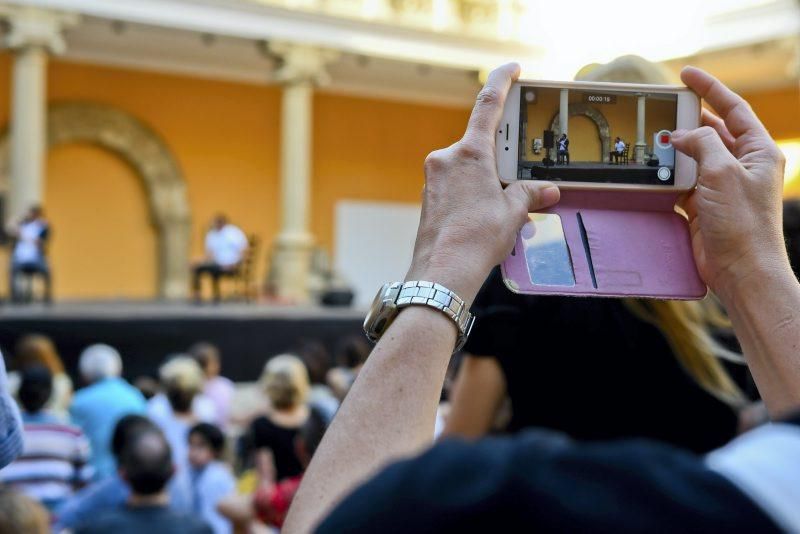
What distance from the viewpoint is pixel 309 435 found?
3725 millimetres

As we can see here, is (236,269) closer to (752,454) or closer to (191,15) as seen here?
(191,15)

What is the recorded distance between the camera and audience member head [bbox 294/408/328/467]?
3.62 m

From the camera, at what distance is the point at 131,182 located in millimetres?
16406

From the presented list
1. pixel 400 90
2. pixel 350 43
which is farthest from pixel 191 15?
pixel 400 90

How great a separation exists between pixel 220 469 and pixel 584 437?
2711 millimetres

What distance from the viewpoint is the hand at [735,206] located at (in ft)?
3.33

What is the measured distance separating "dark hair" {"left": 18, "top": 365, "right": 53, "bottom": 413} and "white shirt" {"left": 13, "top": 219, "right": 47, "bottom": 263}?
8082 mm

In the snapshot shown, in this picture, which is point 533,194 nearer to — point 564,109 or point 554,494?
point 564,109

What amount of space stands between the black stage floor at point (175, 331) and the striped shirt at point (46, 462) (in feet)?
16.4

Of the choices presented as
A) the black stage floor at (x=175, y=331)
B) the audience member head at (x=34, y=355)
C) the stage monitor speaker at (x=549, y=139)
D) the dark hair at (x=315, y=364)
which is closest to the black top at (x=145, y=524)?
the stage monitor speaker at (x=549, y=139)

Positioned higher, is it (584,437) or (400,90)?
(400,90)

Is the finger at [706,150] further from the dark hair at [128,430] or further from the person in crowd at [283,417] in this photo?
the person in crowd at [283,417]

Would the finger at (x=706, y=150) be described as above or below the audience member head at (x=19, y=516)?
above

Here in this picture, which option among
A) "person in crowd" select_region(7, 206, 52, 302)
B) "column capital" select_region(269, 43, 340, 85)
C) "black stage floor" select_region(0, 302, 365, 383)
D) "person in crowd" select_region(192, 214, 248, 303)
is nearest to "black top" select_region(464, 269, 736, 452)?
"black stage floor" select_region(0, 302, 365, 383)
